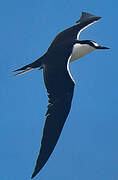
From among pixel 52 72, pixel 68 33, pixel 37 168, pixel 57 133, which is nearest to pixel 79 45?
pixel 68 33

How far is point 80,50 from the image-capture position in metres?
3.86

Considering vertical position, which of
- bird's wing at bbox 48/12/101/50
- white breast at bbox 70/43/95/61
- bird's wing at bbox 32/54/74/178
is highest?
bird's wing at bbox 48/12/101/50

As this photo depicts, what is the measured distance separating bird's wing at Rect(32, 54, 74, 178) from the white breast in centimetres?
53

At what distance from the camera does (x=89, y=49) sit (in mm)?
4035

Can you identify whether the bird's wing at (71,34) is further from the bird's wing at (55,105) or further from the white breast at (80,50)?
the bird's wing at (55,105)

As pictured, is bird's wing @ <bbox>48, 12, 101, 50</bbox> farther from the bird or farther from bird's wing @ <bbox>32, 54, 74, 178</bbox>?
bird's wing @ <bbox>32, 54, 74, 178</bbox>

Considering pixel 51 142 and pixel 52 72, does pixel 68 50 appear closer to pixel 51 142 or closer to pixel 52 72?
pixel 52 72

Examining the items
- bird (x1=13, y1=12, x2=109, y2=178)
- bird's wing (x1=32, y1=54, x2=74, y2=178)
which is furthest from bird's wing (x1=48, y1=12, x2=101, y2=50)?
bird's wing (x1=32, y1=54, x2=74, y2=178)

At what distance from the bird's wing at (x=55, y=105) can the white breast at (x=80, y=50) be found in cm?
53

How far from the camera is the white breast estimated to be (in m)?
3.76

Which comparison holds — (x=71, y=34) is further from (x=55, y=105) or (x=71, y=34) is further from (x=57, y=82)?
(x=55, y=105)

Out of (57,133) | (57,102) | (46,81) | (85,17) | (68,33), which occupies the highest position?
(85,17)

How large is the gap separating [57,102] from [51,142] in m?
0.34

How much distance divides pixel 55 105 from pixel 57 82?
0.20m
